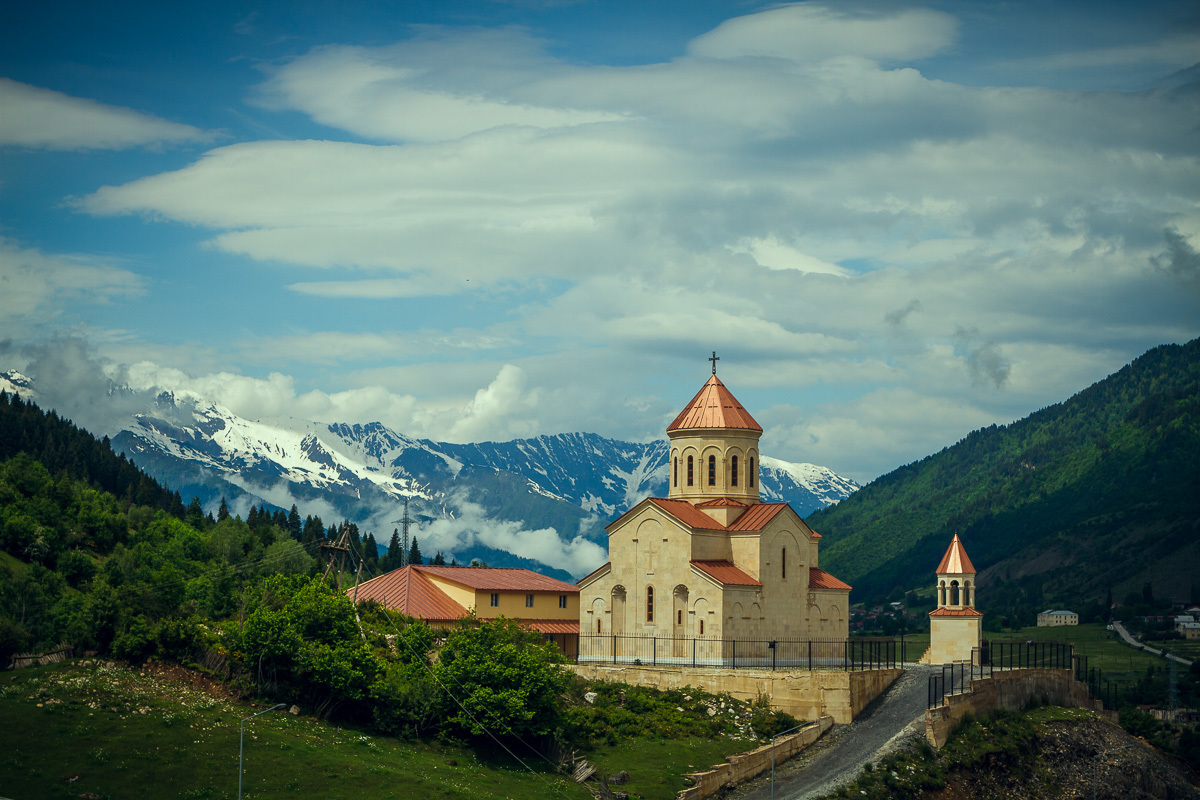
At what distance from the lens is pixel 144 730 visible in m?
46.9

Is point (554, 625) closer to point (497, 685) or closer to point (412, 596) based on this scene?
point (412, 596)

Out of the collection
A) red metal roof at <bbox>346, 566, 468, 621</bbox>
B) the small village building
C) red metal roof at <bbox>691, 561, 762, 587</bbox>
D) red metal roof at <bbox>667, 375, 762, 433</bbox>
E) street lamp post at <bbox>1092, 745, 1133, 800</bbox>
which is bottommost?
street lamp post at <bbox>1092, 745, 1133, 800</bbox>

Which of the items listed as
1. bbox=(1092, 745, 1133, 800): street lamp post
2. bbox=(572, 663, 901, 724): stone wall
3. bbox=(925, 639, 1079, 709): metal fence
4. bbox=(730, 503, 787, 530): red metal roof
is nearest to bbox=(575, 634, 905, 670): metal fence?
bbox=(572, 663, 901, 724): stone wall

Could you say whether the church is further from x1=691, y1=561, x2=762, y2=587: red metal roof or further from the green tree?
the green tree

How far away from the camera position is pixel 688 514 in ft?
241

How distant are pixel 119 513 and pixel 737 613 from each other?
7973 cm

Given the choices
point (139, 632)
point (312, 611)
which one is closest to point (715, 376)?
point (312, 611)

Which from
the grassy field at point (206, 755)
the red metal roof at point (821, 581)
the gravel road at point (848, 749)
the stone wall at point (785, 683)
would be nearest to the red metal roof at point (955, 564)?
the red metal roof at point (821, 581)

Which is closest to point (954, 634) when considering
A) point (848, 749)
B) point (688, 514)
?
point (688, 514)

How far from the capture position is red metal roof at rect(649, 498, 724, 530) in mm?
72000

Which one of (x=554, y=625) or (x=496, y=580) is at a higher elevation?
(x=496, y=580)

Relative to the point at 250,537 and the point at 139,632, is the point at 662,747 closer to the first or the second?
the point at 139,632

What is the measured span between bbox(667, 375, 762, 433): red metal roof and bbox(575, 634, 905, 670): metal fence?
13845mm

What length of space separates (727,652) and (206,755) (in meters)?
31.5
